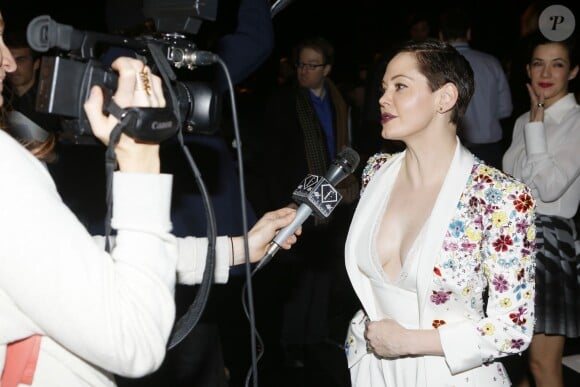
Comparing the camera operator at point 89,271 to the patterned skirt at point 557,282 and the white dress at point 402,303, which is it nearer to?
the white dress at point 402,303

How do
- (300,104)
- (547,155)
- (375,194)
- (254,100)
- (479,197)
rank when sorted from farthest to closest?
(254,100) → (300,104) → (547,155) → (375,194) → (479,197)

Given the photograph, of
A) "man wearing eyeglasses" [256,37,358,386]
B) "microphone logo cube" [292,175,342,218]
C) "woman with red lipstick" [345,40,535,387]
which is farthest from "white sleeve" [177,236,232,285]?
"man wearing eyeglasses" [256,37,358,386]

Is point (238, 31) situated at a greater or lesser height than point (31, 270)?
Result: greater

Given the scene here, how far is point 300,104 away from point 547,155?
1.55 metres

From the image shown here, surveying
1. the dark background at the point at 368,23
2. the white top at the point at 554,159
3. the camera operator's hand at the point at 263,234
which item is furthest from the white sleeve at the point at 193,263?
the dark background at the point at 368,23

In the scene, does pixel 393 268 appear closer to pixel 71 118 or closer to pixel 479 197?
pixel 479 197

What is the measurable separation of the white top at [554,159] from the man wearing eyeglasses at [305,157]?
1.19 metres

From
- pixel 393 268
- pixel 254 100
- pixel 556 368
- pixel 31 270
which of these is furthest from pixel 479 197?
pixel 254 100

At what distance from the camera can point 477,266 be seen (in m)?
1.56

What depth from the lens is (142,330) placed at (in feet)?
2.84

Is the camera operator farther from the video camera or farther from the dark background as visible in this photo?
the dark background

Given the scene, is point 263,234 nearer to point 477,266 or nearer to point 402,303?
point 402,303

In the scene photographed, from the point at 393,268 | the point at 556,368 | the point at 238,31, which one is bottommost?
the point at 556,368

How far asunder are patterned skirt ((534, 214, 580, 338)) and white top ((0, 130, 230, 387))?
1945 millimetres
